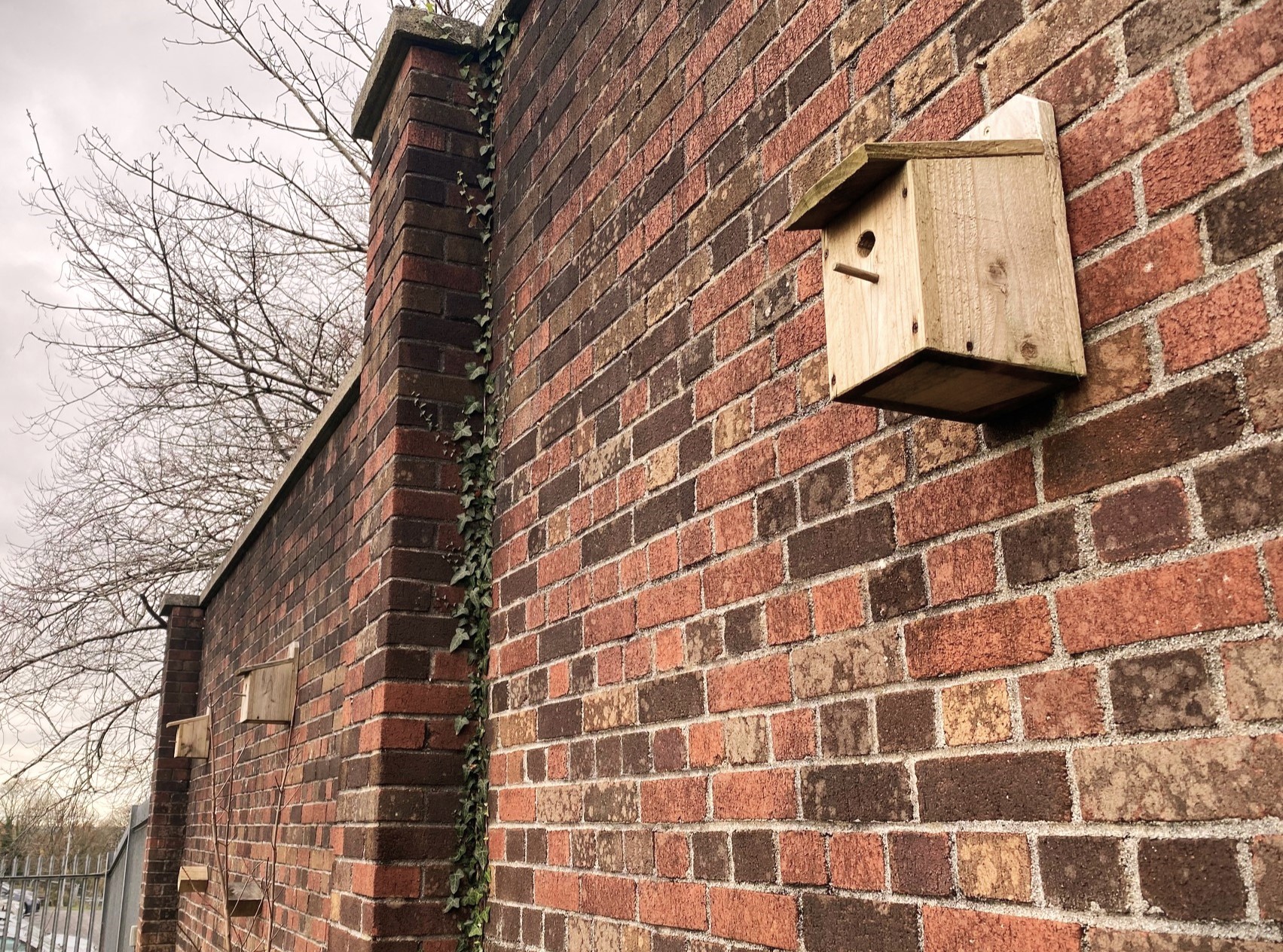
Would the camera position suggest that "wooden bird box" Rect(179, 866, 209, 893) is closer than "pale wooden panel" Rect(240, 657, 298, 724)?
No

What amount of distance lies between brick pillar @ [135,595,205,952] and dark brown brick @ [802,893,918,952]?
7.89 metres

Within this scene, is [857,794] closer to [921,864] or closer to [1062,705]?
[921,864]

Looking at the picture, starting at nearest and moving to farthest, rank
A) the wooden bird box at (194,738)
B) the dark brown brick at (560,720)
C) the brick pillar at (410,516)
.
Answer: the dark brown brick at (560,720) → the brick pillar at (410,516) → the wooden bird box at (194,738)

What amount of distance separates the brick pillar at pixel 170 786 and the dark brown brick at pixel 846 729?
7.93 m

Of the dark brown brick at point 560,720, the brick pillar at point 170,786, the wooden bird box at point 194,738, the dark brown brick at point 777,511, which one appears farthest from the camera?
the brick pillar at point 170,786

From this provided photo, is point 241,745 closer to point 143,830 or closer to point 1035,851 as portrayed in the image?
point 143,830

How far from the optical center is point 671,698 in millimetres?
2033

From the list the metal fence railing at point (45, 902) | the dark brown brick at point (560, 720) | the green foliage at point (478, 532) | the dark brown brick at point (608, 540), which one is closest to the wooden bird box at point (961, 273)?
the dark brown brick at point (608, 540)

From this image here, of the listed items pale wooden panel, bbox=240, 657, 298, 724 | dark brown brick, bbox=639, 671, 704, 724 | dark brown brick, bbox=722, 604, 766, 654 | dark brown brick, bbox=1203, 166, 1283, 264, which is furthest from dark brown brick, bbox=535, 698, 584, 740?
pale wooden panel, bbox=240, 657, 298, 724

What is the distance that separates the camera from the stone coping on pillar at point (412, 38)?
3.38 meters

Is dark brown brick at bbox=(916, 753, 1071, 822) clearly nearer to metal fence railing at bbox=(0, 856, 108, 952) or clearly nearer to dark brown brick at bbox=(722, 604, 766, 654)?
dark brown brick at bbox=(722, 604, 766, 654)

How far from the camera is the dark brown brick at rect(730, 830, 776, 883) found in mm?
1695

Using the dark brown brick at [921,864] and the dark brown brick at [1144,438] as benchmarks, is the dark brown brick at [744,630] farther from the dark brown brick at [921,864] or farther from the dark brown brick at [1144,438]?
the dark brown brick at [1144,438]

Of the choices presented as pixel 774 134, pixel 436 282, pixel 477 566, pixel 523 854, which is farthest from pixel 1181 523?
pixel 436 282
